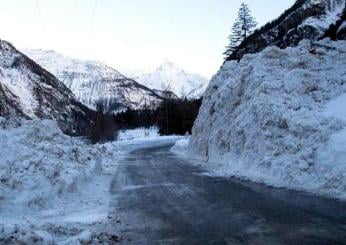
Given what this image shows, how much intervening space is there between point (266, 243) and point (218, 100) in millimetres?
19191

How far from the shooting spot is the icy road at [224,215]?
757 cm

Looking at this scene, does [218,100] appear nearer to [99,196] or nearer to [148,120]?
[99,196]

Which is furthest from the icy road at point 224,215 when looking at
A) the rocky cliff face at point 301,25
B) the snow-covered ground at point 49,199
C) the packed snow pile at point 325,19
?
the rocky cliff face at point 301,25

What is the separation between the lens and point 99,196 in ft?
42.0

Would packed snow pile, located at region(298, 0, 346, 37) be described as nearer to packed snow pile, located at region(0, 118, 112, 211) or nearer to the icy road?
packed snow pile, located at region(0, 118, 112, 211)

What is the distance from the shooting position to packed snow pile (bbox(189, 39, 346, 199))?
13.4 metres

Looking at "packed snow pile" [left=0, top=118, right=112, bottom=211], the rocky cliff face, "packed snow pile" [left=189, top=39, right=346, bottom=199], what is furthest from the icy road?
the rocky cliff face

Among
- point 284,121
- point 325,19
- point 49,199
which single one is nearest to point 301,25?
point 325,19

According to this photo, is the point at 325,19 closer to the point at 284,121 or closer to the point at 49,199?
the point at 284,121

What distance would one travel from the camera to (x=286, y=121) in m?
16.6

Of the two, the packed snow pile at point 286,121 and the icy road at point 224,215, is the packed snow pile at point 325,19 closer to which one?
the packed snow pile at point 286,121

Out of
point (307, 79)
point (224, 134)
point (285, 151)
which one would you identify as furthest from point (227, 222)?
point (224, 134)

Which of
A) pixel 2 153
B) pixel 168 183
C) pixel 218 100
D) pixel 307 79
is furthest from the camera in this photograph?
pixel 218 100

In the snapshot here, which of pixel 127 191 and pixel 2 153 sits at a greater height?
pixel 2 153
